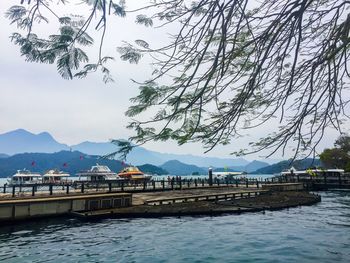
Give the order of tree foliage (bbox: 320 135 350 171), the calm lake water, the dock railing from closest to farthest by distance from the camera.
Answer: the calm lake water
the dock railing
tree foliage (bbox: 320 135 350 171)

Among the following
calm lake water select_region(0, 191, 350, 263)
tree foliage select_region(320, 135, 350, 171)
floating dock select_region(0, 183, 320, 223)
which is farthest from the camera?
tree foliage select_region(320, 135, 350, 171)

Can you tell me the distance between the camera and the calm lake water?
13398mm

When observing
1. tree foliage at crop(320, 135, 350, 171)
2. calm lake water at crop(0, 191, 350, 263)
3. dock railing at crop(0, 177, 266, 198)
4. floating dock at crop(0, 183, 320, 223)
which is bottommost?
calm lake water at crop(0, 191, 350, 263)

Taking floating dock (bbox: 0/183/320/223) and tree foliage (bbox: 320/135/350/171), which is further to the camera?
tree foliage (bbox: 320/135/350/171)

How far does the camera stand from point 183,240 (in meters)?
16.3

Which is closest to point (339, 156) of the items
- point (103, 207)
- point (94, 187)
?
point (94, 187)

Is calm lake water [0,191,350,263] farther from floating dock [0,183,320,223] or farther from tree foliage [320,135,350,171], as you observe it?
tree foliage [320,135,350,171]

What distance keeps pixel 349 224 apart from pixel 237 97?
19.8m

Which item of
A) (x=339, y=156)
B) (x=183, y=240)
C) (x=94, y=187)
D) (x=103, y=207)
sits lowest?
(x=183, y=240)

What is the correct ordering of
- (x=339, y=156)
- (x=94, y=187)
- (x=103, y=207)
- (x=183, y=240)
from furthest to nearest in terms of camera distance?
(x=339, y=156) → (x=94, y=187) → (x=103, y=207) → (x=183, y=240)

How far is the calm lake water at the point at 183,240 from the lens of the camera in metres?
13.4

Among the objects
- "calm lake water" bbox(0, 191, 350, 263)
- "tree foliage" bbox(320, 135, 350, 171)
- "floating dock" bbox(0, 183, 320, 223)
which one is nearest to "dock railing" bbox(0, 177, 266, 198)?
"floating dock" bbox(0, 183, 320, 223)

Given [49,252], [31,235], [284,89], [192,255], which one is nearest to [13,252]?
[49,252]

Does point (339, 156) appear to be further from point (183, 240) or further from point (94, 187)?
point (183, 240)
